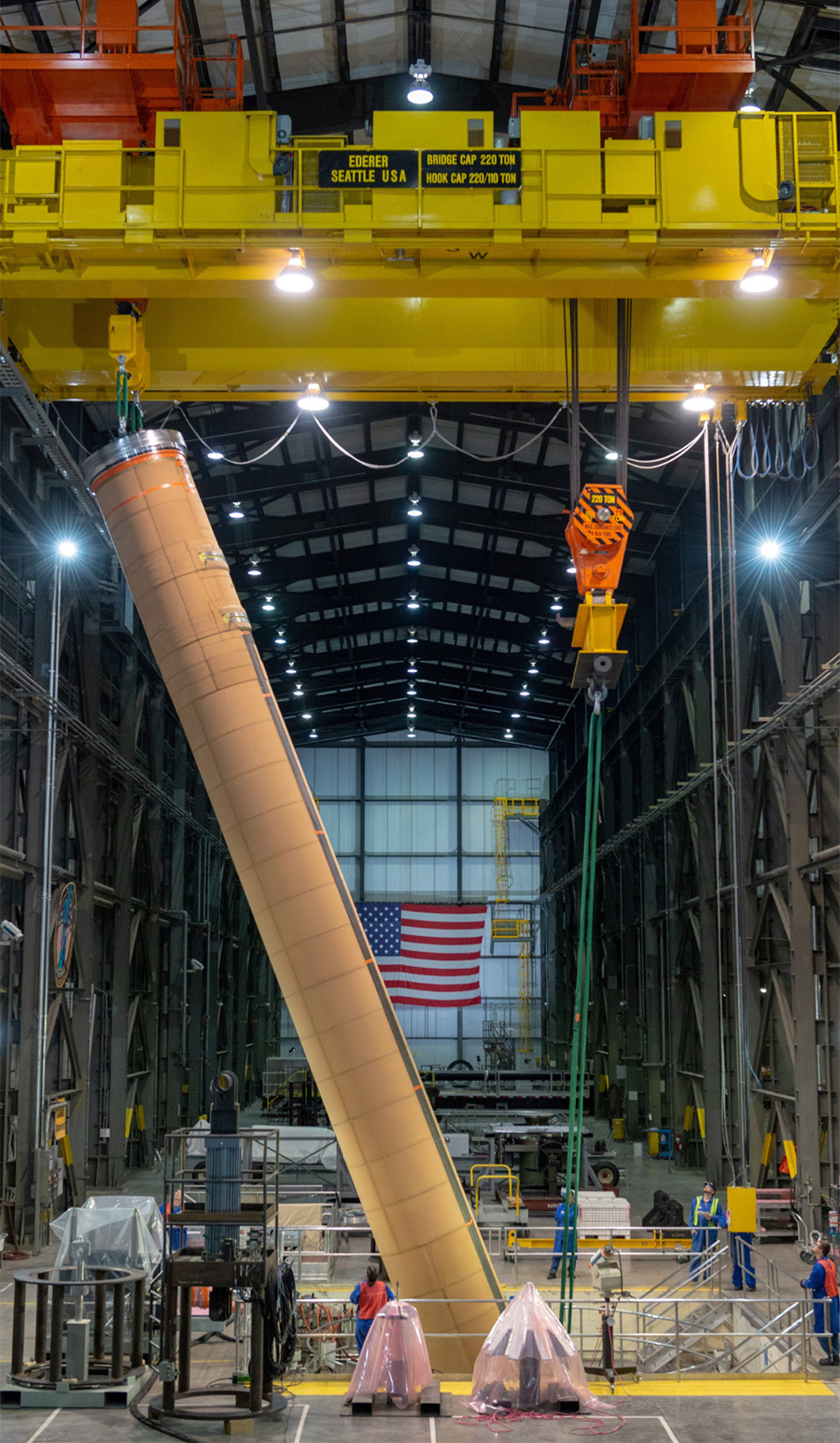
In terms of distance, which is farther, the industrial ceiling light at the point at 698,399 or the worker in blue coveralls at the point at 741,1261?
the worker in blue coveralls at the point at 741,1261

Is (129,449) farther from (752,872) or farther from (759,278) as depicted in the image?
(752,872)

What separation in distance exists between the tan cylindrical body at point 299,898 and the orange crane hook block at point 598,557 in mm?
2909

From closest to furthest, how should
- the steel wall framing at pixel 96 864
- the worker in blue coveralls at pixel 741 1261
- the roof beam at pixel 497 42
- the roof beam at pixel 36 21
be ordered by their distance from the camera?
the worker in blue coveralls at pixel 741 1261 → the roof beam at pixel 36 21 → the roof beam at pixel 497 42 → the steel wall framing at pixel 96 864

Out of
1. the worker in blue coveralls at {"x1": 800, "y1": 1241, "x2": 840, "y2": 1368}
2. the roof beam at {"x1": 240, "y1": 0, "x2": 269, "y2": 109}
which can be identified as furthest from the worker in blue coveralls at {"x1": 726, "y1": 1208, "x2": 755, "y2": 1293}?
the roof beam at {"x1": 240, "y1": 0, "x2": 269, "y2": 109}

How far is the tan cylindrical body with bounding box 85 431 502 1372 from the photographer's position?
11773 mm

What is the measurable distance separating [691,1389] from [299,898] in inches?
212

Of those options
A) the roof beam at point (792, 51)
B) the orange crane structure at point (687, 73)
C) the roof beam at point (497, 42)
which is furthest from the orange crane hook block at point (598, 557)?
the roof beam at point (497, 42)

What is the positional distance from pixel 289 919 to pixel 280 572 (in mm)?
26816

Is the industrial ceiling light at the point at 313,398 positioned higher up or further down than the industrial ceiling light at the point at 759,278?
further down

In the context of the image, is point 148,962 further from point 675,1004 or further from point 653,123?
point 653,123

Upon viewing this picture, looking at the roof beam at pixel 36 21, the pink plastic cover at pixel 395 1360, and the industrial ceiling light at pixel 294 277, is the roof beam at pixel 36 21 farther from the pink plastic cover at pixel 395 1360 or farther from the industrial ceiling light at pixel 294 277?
the pink plastic cover at pixel 395 1360

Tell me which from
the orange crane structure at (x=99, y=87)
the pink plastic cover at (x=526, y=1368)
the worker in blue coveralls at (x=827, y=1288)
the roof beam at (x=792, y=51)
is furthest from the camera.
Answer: the roof beam at (x=792, y=51)

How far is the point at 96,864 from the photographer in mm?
28750

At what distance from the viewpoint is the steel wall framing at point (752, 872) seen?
875 inches
